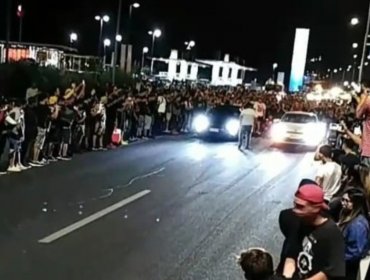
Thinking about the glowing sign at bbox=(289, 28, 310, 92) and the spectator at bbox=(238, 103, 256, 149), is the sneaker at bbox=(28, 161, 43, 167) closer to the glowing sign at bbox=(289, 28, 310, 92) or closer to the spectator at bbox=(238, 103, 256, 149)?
the spectator at bbox=(238, 103, 256, 149)

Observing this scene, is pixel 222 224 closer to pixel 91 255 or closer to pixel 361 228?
pixel 91 255

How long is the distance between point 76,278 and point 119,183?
8017mm

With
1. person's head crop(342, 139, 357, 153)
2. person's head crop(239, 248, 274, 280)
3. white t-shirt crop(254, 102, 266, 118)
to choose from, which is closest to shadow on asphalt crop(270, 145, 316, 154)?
white t-shirt crop(254, 102, 266, 118)

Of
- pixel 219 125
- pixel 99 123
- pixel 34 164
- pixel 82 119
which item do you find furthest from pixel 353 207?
pixel 219 125

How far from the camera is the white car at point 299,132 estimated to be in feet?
103

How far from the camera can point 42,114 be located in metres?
19.4

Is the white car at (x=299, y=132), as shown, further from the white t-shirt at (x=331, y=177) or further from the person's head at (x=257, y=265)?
the person's head at (x=257, y=265)

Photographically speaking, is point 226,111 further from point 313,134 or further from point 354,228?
point 354,228

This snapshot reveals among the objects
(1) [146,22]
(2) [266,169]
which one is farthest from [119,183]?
(1) [146,22]

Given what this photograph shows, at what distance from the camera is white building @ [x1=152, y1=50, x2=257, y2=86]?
9019cm

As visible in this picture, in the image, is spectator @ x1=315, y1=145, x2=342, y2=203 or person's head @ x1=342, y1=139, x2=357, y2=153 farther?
person's head @ x1=342, y1=139, x2=357, y2=153

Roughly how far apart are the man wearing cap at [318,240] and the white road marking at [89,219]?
6252 millimetres

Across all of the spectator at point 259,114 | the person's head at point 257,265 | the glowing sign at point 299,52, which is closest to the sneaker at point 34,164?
the person's head at point 257,265

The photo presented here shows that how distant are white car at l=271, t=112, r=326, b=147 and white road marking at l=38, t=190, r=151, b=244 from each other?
16175 millimetres
